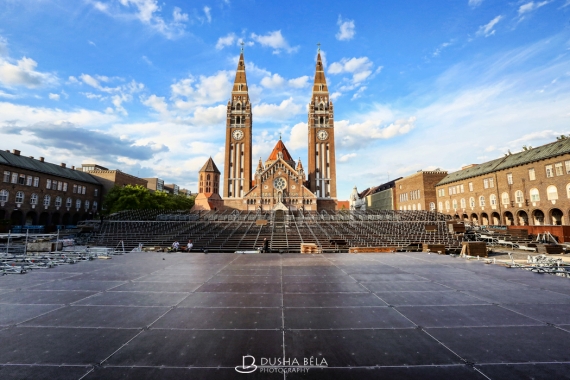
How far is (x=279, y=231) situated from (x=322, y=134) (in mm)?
40038

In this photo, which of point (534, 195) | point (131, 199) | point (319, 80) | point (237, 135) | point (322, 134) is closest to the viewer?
point (534, 195)

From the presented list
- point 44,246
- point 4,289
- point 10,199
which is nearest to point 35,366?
point 4,289

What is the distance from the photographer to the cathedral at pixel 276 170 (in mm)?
57844

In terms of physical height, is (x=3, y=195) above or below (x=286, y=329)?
above

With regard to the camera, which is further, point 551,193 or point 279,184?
point 279,184

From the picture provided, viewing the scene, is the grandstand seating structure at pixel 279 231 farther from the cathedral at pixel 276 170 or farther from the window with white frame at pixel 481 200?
the cathedral at pixel 276 170

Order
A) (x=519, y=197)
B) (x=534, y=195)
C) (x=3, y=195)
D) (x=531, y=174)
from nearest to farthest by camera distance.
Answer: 1. (x=534, y=195)
2. (x=531, y=174)
3. (x=519, y=197)
4. (x=3, y=195)

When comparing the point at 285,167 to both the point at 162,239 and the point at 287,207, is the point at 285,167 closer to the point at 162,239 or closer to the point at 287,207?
the point at 287,207

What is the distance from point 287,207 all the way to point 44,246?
42.9m

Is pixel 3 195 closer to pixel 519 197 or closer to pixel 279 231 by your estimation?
pixel 279 231

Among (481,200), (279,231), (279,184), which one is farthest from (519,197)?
(279,184)

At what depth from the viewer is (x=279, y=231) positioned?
33.0 meters

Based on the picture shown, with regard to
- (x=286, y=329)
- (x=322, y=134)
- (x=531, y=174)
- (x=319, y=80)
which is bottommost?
(x=286, y=329)

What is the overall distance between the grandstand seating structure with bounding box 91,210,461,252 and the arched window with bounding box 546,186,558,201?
12.7 m
